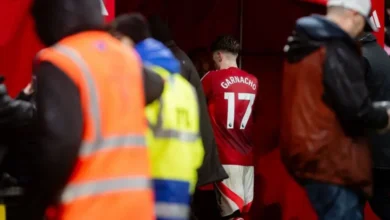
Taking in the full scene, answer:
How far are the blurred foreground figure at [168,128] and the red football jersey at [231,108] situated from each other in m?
2.09

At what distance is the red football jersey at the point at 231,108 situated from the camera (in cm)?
522

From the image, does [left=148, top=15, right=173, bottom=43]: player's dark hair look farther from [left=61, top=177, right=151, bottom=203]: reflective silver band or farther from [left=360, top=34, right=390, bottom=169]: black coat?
[left=61, top=177, right=151, bottom=203]: reflective silver band

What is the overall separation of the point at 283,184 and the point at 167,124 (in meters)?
3.22

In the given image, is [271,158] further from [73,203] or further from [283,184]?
[73,203]

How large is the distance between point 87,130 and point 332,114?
137cm

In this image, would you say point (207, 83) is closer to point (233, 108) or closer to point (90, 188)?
point (233, 108)

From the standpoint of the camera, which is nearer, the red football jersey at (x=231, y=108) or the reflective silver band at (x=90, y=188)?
the reflective silver band at (x=90, y=188)

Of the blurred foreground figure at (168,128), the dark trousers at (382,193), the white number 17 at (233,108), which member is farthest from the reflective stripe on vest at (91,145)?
the white number 17 at (233,108)

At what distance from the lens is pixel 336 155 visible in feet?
10.5

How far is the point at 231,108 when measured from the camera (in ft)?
17.1

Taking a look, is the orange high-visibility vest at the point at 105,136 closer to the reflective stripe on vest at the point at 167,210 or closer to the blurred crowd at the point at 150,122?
the blurred crowd at the point at 150,122

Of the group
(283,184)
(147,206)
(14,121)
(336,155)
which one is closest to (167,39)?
(336,155)

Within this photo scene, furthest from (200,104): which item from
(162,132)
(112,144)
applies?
(112,144)

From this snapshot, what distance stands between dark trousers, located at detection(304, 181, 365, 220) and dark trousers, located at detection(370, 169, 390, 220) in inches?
16.1
